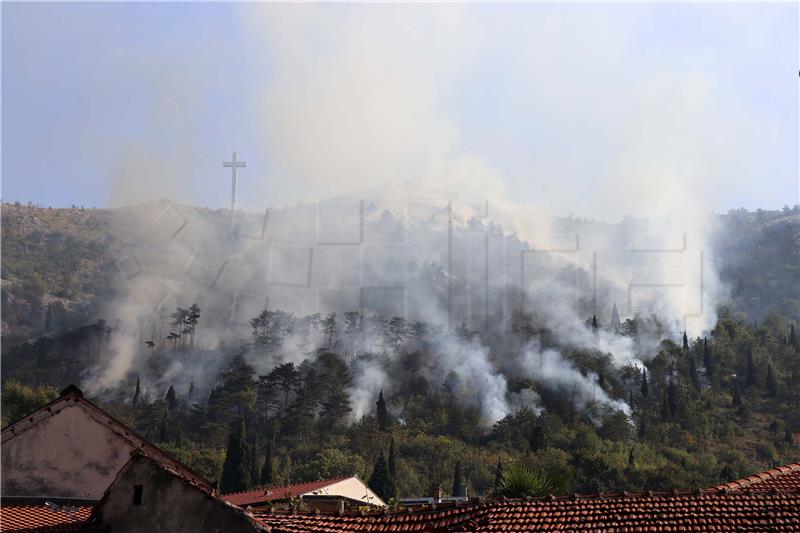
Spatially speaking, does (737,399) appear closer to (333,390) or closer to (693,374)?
(693,374)

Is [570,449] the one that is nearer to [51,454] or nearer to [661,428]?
[661,428]

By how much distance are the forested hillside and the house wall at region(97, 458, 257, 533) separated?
297ft

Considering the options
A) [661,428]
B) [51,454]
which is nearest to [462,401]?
[661,428]

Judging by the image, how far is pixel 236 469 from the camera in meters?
104

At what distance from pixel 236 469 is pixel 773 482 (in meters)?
81.7

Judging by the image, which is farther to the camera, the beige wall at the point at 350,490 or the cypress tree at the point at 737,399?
the cypress tree at the point at 737,399

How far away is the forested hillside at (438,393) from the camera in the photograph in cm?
13700

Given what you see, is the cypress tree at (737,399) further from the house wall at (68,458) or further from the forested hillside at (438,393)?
the house wall at (68,458)

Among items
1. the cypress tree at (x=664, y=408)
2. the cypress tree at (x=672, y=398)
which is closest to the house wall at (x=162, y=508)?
the cypress tree at (x=664, y=408)

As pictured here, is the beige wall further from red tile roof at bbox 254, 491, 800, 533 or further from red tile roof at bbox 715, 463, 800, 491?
red tile roof at bbox 254, 491, 800, 533

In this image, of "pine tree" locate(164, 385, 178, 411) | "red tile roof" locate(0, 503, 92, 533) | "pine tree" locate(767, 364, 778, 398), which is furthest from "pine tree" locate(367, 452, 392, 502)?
"pine tree" locate(767, 364, 778, 398)

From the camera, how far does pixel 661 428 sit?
503 feet

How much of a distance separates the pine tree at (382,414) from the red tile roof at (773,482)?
125 metres

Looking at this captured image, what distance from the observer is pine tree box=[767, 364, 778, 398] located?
547 feet
